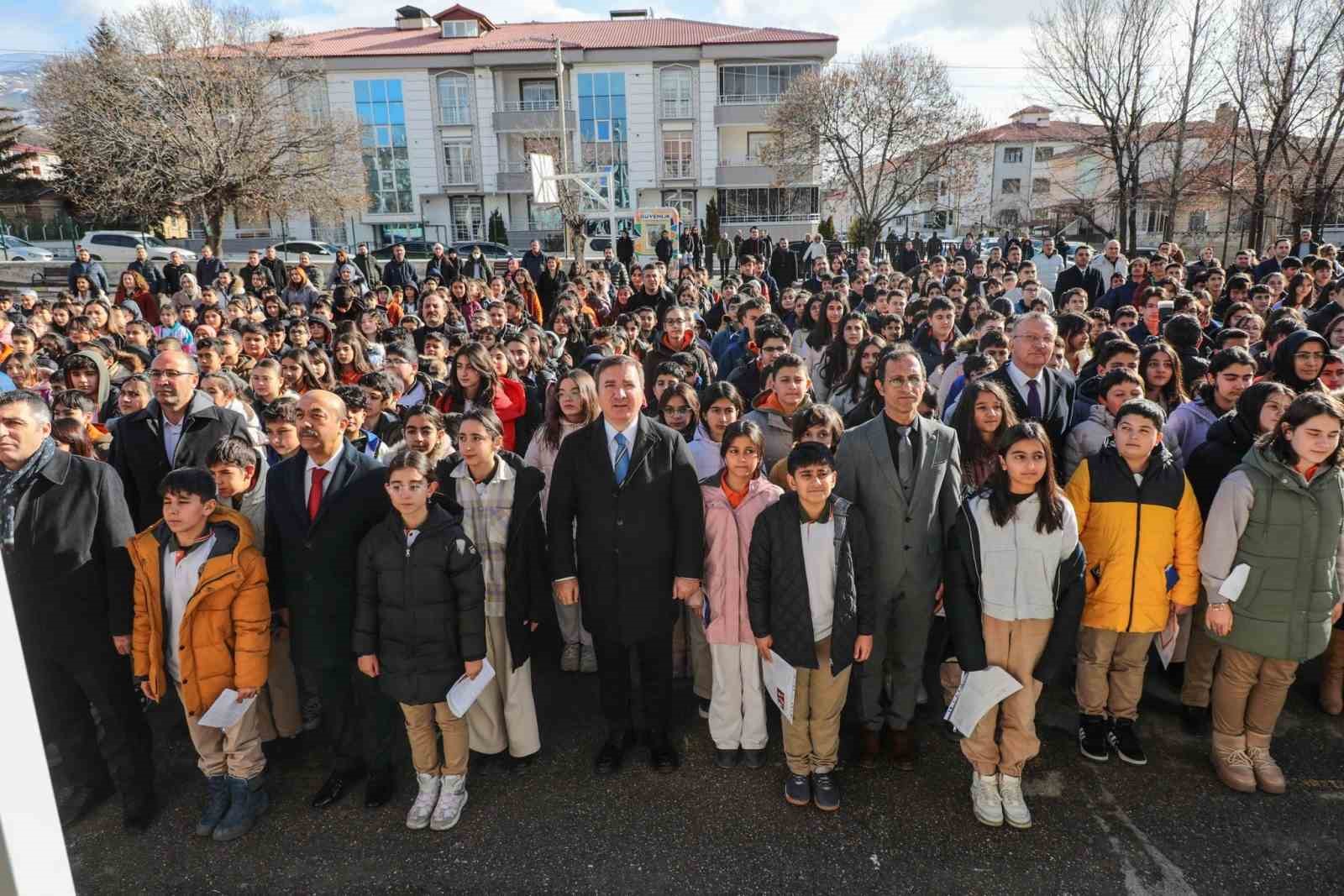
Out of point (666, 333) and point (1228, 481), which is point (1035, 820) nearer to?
point (1228, 481)

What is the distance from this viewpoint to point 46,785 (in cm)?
85

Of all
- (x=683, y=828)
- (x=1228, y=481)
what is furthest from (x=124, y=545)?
(x=1228, y=481)

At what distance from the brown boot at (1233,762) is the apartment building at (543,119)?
38.0m

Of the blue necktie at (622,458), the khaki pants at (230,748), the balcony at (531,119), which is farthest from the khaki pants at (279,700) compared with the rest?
the balcony at (531,119)

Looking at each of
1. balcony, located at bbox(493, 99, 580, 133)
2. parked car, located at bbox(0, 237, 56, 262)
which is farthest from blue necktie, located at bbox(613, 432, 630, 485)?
balcony, located at bbox(493, 99, 580, 133)

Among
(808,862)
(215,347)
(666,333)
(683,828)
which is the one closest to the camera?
(808,862)

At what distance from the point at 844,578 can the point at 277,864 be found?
2.61m

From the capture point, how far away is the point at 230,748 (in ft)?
10.9

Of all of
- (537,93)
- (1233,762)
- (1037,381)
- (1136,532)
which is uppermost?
(537,93)

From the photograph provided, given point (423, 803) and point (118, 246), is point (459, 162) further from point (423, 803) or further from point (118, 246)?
point (423, 803)

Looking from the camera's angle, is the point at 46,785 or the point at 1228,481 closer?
the point at 46,785

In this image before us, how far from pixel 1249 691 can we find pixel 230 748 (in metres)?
4.52

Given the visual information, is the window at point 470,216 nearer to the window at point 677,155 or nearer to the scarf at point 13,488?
the window at point 677,155

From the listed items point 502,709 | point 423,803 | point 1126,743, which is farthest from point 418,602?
point 1126,743
